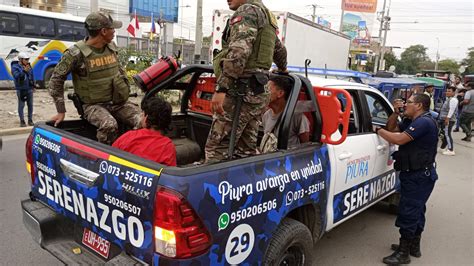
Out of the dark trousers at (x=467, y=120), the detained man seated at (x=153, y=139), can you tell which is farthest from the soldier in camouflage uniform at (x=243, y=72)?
the dark trousers at (x=467, y=120)

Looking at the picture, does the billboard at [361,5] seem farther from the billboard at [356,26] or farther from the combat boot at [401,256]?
the combat boot at [401,256]

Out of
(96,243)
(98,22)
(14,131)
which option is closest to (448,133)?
(98,22)

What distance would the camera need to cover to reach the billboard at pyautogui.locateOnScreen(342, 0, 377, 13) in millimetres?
45594

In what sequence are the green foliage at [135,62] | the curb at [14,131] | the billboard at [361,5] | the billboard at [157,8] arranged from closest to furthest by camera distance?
the curb at [14,131], the green foliage at [135,62], the billboard at [361,5], the billboard at [157,8]

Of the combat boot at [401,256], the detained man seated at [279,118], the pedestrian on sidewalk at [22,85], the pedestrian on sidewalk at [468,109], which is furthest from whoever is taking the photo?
the pedestrian on sidewalk at [468,109]

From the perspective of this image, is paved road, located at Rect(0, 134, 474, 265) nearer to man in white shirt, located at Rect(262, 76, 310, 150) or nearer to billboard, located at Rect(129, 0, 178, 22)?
man in white shirt, located at Rect(262, 76, 310, 150)

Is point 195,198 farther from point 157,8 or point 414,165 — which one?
point 157,8

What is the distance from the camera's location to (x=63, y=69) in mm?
3406

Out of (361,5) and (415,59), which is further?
(415,59)

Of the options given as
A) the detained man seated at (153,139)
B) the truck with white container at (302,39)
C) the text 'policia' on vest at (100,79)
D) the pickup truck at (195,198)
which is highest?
the truck with white container at (302,39)

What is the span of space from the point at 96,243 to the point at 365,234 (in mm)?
3038

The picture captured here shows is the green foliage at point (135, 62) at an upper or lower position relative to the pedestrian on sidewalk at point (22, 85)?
upper

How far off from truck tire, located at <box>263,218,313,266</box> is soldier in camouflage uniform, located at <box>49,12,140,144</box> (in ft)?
5.57

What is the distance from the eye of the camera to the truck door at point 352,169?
3154mm
